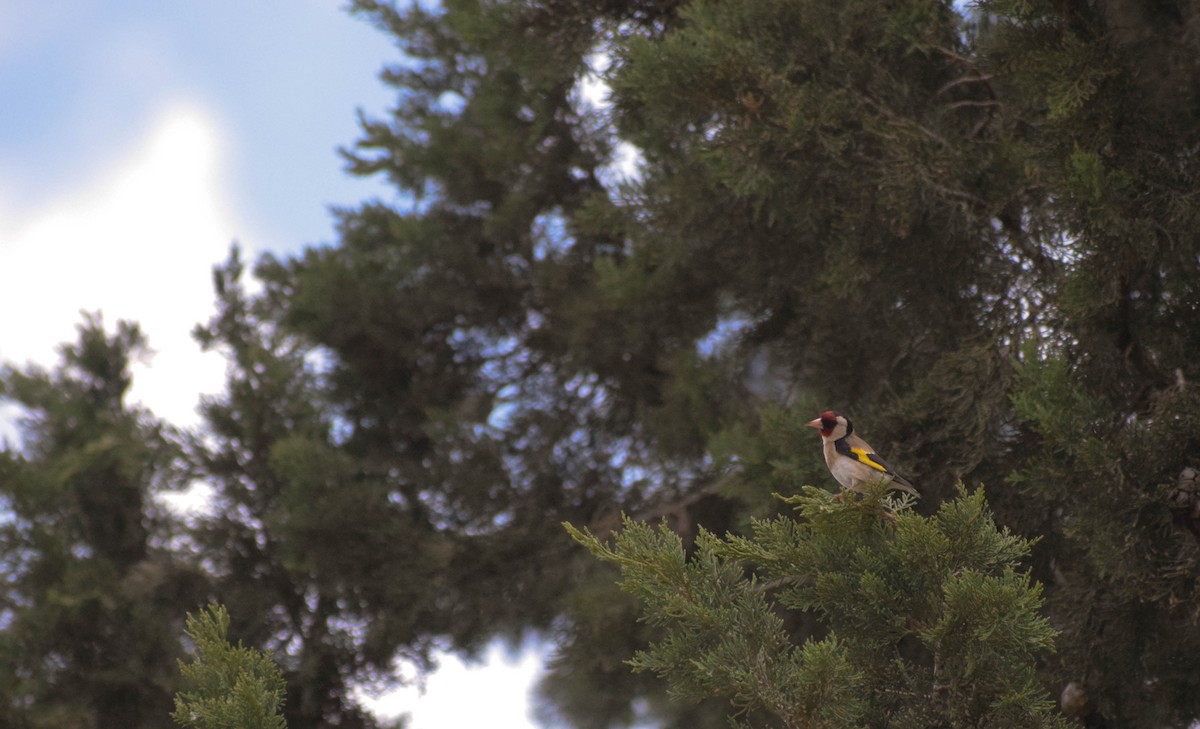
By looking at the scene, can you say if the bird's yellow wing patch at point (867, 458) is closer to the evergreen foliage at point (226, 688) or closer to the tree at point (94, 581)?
the evergreen foliage at point (226, 688)

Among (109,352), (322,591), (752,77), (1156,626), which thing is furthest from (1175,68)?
(109,352)

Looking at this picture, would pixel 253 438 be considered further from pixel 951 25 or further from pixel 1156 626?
pixel 1156 626

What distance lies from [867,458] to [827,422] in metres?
0.61

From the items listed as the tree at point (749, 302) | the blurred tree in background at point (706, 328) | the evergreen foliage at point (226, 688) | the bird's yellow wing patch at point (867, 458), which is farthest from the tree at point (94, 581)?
the bird's yellow wing patch at point (867, 458)

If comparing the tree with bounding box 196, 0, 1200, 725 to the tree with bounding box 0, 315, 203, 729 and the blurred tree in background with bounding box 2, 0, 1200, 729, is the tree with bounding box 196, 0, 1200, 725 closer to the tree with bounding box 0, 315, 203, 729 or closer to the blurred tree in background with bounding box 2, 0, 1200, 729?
the blurred tree in background with bounding box 2, 0, 1200, 729

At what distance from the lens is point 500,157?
1183cm

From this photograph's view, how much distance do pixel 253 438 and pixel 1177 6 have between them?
7.75m

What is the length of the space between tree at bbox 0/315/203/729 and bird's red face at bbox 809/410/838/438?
20.1 feet

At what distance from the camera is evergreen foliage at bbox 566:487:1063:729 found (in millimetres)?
4598

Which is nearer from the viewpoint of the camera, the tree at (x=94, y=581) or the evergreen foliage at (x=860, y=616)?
the evergreen foliage at (x=860, y=616)

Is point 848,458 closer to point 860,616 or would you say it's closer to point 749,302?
point 860,616

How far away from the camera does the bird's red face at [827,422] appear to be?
6727mm

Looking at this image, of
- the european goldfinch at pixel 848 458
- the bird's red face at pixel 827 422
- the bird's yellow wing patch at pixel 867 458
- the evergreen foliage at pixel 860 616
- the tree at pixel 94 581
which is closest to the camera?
the evergreen foliage at pixel 860 616

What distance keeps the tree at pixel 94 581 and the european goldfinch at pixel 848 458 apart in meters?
6.19
